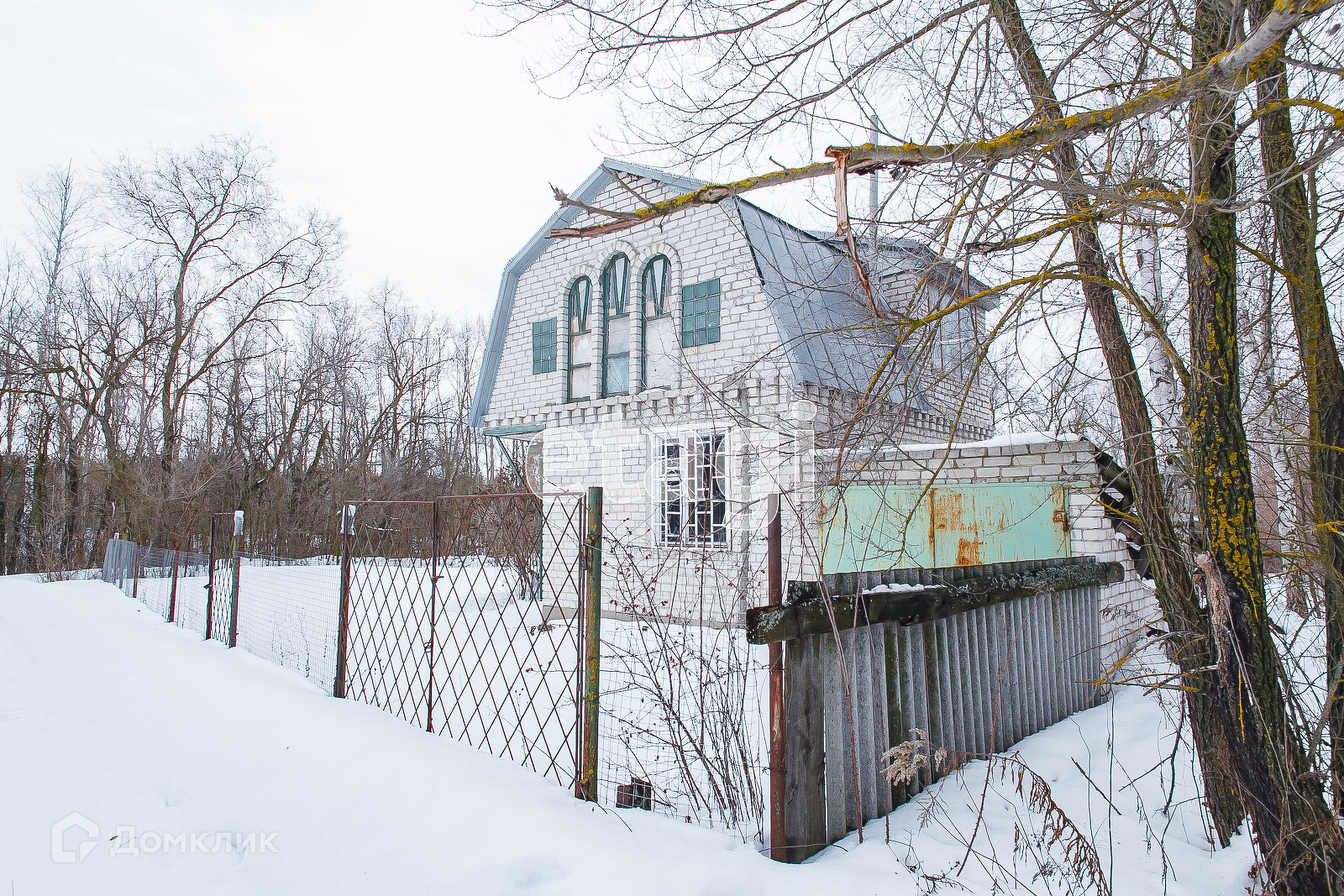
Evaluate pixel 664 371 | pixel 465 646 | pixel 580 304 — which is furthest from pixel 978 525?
pixel 580 304

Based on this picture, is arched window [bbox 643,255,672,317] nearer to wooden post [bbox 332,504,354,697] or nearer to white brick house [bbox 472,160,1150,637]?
white brick house [bbox 472,160,1150,637]

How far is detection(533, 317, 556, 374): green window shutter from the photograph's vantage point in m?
10.4

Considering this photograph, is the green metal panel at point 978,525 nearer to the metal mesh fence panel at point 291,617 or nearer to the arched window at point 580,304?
the metal mesh fence panel at point 291,617

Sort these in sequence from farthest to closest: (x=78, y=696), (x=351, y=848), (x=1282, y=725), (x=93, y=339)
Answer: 1. (x=93, y=339)
2. (x=78, y=696)
3. (x=351, y=848)
4. (x=1282, y=725)

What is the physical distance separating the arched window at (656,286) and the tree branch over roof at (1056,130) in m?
6.52

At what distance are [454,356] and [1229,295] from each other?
2690cm

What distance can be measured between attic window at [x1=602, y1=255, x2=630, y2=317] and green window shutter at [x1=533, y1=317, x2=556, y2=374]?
965mm

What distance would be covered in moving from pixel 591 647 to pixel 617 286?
754 centimetres

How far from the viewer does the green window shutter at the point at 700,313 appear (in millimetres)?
8883

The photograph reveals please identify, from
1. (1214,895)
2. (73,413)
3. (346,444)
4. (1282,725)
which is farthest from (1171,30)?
(73,413)

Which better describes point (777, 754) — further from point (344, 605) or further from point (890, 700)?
point (344, 605)

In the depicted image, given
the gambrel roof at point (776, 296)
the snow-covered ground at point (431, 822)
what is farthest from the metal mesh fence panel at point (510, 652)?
the gambrel roof at point (776, 296)

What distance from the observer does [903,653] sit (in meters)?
3.14

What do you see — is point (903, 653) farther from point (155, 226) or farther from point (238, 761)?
point (155, 226)
